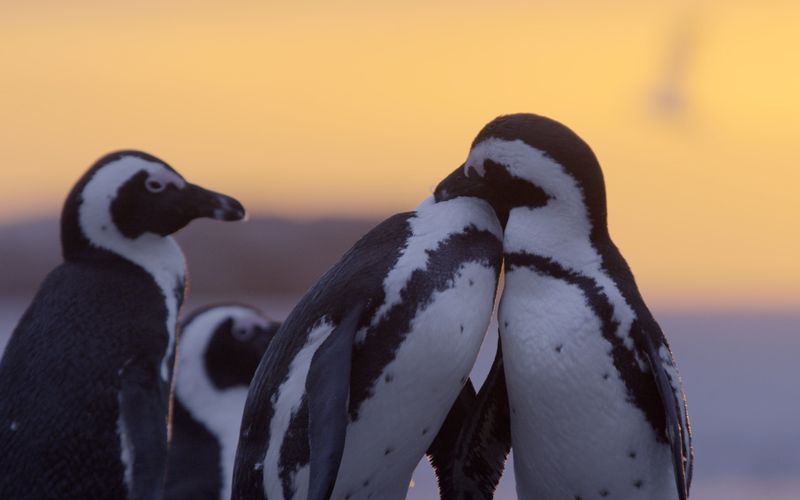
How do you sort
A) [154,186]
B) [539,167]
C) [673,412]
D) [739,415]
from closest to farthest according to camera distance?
[673,412], [539,167], [154,186], [739,415]

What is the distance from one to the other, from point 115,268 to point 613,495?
5.75ft

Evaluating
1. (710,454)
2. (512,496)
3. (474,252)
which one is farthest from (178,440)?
(710,454)

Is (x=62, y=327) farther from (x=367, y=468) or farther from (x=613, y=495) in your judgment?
(x=613, y=495)

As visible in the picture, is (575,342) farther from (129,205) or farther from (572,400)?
(129,205)

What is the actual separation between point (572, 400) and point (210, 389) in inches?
90.6

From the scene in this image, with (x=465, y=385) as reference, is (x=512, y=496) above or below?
below

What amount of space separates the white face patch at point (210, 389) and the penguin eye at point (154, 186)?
0.97 metres

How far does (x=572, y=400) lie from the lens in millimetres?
3322

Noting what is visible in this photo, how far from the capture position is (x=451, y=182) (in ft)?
11.6

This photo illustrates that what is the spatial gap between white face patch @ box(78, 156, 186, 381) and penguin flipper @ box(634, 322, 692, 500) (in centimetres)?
160

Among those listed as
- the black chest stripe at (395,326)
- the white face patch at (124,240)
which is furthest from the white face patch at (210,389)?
the black chest stripe at (395,326)

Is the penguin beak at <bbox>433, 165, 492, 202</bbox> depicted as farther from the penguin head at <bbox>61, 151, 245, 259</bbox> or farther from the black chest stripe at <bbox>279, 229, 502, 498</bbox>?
the penguin head at <bbox>61, 151, 245, 259</bbox>

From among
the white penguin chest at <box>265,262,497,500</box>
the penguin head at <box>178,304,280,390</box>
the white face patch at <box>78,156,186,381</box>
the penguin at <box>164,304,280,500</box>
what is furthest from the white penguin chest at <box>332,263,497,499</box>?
the penguin head at <box>178,304,280,390</box>

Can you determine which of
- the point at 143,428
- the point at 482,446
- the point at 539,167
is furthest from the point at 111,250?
the point at 539,167
